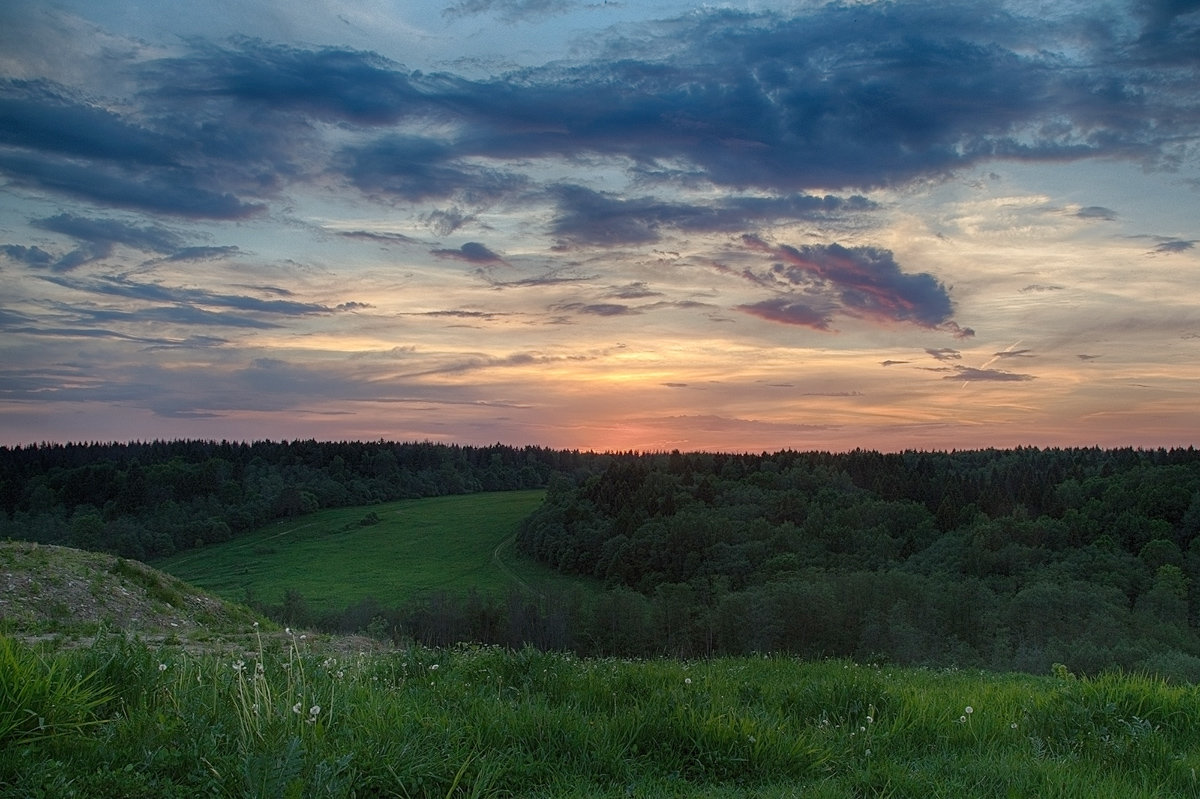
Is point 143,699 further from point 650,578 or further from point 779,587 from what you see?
point 650,578

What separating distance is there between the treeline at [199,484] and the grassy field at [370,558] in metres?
4.56

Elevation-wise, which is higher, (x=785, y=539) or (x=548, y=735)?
(x=548, y=735)

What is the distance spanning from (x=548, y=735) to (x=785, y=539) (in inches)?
3980

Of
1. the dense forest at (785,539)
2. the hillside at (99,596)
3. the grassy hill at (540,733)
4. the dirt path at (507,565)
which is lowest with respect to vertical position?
the dirt path at (507,565)

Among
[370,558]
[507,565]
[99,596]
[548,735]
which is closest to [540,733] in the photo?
[548,735]

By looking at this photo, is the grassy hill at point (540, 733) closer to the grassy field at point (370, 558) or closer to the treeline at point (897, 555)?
the treeline at point (897, 555)

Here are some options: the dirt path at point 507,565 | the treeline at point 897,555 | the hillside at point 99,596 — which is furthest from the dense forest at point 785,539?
the hillside at point 99,596

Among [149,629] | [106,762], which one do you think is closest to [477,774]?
[106,762]

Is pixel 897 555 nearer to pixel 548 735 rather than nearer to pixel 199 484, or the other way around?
pixel 548 735

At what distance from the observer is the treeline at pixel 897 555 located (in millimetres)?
62906

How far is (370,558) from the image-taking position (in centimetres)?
11788

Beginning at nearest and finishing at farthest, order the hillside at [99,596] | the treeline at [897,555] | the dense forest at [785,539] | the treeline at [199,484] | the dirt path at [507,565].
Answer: the hillside at [99,596] → the treeline at [897,555] → the dense forest at [785,539] → the dirt path at [507,565] → the treeline at [199,484]

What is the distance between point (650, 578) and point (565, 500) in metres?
26.4

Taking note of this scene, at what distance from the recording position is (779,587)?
75438mm
